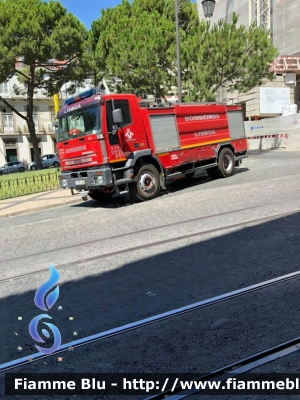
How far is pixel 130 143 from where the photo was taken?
10.6 m

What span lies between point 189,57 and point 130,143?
11.2m

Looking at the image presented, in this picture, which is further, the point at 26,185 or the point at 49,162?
the point at 49,162

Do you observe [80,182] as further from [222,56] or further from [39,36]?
[39,36]

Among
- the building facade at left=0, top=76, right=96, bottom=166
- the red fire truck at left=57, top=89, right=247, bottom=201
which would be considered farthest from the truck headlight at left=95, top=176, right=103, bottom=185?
the building facade at left=0, top=76, right=96, bottom=166

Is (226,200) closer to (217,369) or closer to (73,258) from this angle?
(73,258)

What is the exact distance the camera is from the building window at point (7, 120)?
45.5 meters

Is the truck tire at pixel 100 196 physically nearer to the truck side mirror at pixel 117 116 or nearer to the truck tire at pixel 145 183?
the truck tire at pixel 145 183

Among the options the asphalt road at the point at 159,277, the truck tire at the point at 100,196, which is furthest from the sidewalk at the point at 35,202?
the asphalt road at the point at 159,277

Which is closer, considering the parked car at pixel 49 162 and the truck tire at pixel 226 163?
the truck tire at pixel 226 163

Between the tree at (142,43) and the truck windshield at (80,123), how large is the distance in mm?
10059

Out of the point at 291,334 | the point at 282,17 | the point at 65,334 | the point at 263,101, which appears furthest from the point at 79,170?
the point at 282,17

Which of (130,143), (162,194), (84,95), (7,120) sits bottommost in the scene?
(162,194)

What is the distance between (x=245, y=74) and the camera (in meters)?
21.0

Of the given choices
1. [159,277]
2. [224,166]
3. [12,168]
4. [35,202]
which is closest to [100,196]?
[35,202]
